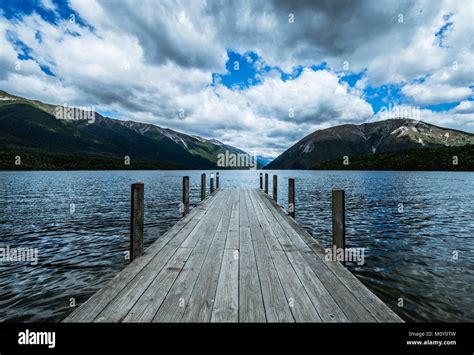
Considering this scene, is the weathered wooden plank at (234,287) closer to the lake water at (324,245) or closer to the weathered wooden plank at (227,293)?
the weathered wooden plank at (227,293)

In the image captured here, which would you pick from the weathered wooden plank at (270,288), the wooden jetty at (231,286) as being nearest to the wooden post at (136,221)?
the wooden jetty at (231,286)

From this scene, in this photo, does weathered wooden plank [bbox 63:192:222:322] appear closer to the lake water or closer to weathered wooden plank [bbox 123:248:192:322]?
weathered wooden plank [bbox 123:248:192:322]

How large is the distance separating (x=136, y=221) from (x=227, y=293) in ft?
10.4

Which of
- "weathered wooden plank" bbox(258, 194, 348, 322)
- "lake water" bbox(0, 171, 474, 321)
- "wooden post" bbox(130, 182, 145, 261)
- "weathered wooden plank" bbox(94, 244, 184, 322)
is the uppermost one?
"wooden post" bbox(130, 182, 145, 261)

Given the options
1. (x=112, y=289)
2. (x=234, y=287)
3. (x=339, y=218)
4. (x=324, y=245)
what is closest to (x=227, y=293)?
(x=234, y=287)

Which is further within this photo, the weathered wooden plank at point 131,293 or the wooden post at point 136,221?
the wooden post at point 136,221

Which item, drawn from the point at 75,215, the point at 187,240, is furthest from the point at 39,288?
the point at 75,215

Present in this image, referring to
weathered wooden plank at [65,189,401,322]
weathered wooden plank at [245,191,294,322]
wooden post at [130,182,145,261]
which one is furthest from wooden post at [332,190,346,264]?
wooden post at [130,182,145,261]

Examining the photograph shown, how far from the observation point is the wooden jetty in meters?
3.16

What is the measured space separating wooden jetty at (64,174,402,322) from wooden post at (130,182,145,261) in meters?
0.02

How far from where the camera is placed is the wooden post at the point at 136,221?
566 centimetres

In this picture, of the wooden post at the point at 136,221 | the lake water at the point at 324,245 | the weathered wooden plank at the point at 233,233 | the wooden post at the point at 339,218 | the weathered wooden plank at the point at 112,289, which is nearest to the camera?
Result: the weathered wooden plank at the point at 112,289

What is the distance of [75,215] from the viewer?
15891 millimetres

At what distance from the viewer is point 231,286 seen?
4.02 m
